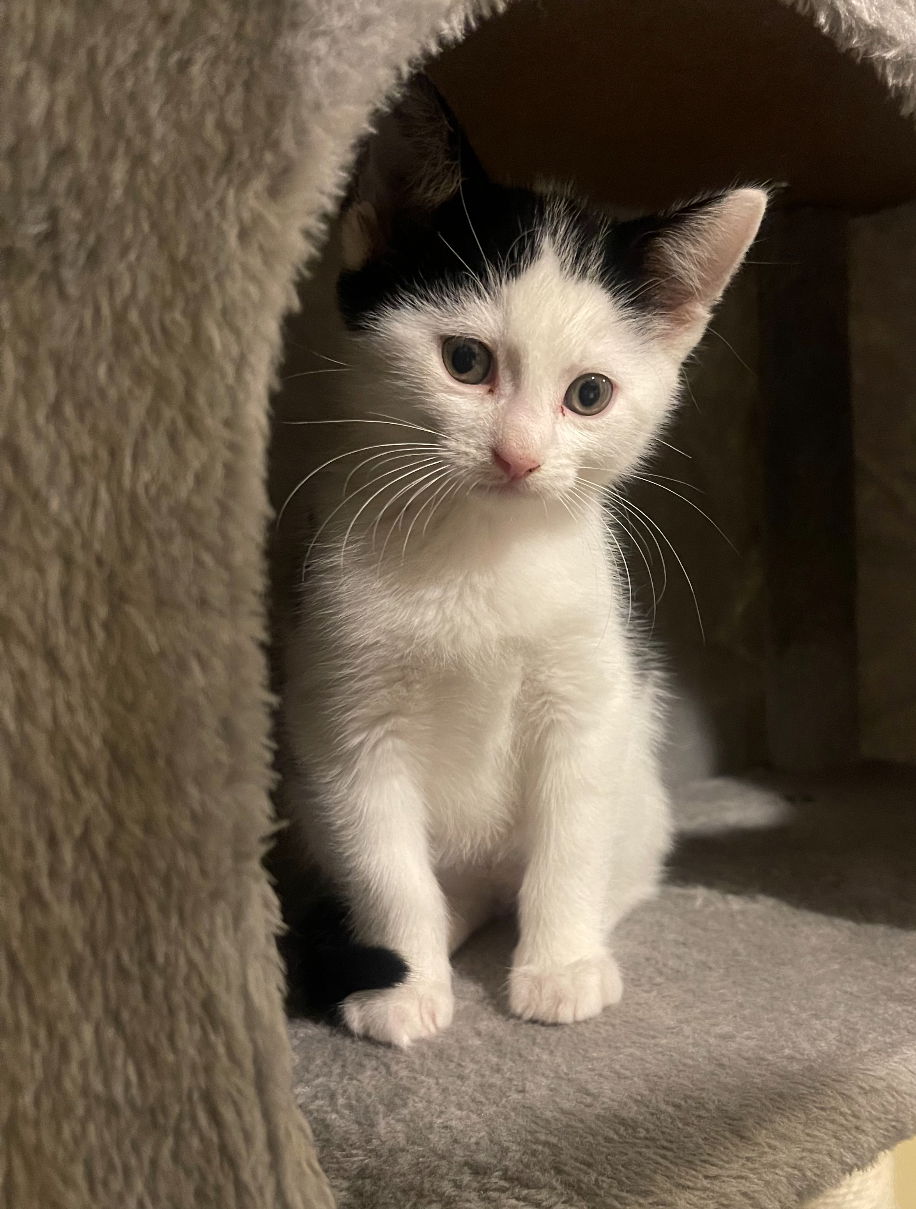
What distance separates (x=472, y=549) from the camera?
101 cm

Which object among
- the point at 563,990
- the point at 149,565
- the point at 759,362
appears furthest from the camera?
the point at 759,362

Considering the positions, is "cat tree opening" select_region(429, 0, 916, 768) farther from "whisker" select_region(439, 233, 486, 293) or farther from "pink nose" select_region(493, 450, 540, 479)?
"pink nose" select_region(493, 450, 540, 479)

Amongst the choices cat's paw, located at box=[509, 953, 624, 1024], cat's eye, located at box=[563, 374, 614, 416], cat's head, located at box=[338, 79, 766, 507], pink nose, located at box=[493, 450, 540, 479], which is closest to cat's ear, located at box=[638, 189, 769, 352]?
cat's head, located at box=[338, 79, 766, 507]

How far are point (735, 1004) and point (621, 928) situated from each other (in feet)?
0.71

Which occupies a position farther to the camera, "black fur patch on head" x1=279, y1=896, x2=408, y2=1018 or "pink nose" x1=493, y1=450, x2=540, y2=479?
"black fur patch on head" x1=279, y1=896, x2=408, y2=1018

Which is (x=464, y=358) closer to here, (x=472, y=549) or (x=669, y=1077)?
(x=472, y=549)

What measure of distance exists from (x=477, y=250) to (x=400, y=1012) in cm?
70

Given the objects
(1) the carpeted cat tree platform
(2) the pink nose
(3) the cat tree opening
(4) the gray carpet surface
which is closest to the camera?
(1) the carpeted cat tree platform

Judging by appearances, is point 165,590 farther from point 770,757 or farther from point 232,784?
point 770,757

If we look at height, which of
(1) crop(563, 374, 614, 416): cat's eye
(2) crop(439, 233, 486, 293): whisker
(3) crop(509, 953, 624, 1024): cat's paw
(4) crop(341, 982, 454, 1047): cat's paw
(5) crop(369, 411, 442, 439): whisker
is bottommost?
(4) crop(341, 982, 454, 1047): cat's paw

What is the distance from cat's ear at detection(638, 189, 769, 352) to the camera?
969 millimetres

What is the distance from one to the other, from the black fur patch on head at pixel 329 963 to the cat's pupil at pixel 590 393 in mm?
544

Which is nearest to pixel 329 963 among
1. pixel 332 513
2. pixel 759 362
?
pixel 332 513

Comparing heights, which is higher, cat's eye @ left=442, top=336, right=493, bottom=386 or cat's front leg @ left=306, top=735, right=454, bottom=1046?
cat's eye @ left=442, top=336, right=493, bottom=386
